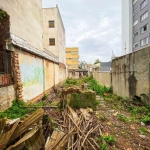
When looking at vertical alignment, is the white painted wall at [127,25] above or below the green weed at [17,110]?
above

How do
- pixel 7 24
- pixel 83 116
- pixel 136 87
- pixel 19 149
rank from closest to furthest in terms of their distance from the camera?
pixel 19 149
pixel 83 116
pixel 7 24
pixel 136 87

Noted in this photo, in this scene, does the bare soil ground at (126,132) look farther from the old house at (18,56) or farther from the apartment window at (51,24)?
the apartment window at (51,24)

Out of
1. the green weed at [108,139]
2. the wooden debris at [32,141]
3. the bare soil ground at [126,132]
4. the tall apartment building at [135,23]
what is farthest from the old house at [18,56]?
the tall apartment building at [135,23]

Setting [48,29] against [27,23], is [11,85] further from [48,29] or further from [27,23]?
[48,29]

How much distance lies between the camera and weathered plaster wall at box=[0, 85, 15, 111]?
449 cm

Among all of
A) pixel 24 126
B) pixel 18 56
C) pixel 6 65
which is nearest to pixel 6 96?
pixel 6 65

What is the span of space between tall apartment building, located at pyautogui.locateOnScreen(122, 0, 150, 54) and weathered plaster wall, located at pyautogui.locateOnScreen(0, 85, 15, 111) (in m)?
27.8

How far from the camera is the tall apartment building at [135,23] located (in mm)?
27328

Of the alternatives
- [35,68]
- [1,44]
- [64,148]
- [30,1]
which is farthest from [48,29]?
[64,148]

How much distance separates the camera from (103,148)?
3082 millimetres

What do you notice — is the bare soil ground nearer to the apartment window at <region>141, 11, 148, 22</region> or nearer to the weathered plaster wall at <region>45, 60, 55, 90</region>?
the weathered plaster wall at <region>45, 60, 55, 90</region>

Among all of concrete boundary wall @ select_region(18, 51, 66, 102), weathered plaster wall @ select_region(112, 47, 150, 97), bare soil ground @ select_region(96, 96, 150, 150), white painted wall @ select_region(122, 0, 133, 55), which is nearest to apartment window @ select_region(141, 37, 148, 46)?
white painted wall @ select_region(122, 0, 133, 55)

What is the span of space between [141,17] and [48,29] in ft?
68.1

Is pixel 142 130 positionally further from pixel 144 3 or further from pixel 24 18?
pixel 144 3
